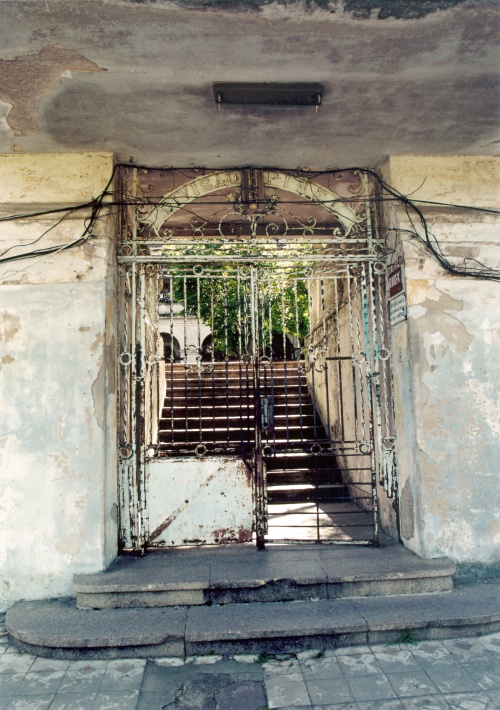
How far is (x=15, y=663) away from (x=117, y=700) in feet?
2.90

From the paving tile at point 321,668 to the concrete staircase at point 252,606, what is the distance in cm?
15

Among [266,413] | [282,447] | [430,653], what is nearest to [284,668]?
[430,653]

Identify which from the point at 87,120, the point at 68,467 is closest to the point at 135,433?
the point at 68,467

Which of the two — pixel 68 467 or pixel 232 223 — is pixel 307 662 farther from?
pixel 232 223

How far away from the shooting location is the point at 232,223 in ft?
20.5

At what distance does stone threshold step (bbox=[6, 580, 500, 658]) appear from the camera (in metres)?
3.65

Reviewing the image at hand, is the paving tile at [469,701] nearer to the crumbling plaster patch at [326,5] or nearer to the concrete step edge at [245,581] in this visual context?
the concrete step edge at [245,581]

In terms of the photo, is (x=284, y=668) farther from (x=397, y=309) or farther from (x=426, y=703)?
(x=397, y=309)

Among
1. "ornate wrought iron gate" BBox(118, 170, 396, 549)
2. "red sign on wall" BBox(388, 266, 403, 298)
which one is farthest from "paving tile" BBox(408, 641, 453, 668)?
"red sign on wall" BBox(388, 266, 403, 298)

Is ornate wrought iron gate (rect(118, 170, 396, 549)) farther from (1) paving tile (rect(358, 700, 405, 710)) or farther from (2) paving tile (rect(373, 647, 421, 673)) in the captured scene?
(1) paving tile (rect(358, 700, 405, 710))

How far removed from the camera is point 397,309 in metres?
4.91

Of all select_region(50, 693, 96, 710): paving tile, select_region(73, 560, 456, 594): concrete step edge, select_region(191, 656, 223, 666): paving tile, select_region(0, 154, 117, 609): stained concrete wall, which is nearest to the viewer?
select_region(50, 693, 96, 710): paving tile

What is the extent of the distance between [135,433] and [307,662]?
7.75 ft

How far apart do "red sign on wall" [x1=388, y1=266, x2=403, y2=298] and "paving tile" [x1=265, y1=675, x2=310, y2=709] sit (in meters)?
3.22
